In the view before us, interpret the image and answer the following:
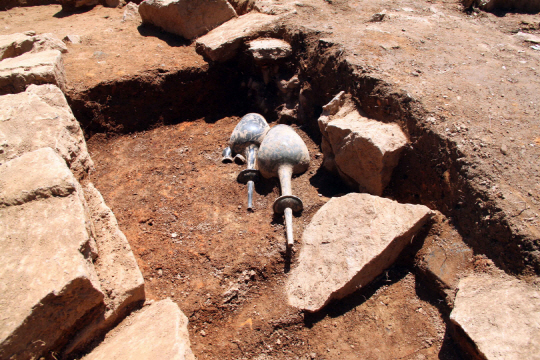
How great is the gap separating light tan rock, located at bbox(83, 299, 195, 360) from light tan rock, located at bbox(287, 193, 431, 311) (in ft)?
3.32

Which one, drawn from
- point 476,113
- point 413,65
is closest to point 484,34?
point 413,65

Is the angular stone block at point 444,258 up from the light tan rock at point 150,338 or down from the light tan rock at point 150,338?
up

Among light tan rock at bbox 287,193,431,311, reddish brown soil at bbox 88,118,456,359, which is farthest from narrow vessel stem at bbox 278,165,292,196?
light tan rock at bbox 287,193,431,311

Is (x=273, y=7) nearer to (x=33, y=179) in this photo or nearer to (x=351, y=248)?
(x=351, y=248)

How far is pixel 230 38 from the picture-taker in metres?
5.48

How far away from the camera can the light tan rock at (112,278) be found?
249 centimetres

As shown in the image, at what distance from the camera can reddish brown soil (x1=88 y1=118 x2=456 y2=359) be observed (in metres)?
2.85

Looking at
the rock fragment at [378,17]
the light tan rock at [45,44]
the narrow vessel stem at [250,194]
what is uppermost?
the rock fragment at [378,17]

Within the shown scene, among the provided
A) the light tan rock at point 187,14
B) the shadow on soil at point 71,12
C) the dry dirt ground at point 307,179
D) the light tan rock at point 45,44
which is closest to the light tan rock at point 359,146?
the dry dirt ground at point 307,179

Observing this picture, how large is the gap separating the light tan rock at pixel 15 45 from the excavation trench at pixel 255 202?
1.24m

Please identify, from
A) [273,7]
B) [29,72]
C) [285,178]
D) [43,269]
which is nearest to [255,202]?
[285,178]

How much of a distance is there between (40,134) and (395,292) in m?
3.59

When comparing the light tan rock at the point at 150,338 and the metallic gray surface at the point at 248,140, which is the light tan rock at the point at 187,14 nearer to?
the metallic gray surface at the point at 248,140

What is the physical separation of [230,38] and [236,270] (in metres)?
3.73
